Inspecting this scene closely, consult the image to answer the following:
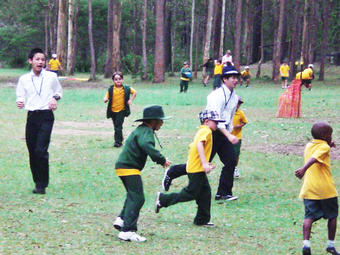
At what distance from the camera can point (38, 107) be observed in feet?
33.1

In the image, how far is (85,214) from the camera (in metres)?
8.84

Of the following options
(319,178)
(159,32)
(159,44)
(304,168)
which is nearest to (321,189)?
(319,178)

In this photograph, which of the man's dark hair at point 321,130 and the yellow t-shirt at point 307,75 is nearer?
the man's dark hair at point 321,130

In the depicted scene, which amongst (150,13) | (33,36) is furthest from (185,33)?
(33,36)

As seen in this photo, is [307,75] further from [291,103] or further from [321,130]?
[321,130]

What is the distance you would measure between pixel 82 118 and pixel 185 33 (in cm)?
6159

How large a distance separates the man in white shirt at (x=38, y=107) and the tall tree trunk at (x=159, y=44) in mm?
34585

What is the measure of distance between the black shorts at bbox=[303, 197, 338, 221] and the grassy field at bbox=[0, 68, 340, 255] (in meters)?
0.54

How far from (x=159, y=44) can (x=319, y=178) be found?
1524 inches

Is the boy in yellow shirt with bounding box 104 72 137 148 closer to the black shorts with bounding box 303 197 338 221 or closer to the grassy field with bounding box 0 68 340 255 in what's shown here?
the grassy field with bounding box 0 68 340 255

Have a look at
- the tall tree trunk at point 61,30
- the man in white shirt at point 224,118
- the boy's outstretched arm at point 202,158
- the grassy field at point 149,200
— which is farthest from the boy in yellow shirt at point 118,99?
the tall tree trunk at point 61,30

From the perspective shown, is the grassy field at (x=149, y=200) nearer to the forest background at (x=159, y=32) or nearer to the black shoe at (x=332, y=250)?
the black shoe at (x=332, y=250)

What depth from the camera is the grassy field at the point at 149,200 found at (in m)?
7.39

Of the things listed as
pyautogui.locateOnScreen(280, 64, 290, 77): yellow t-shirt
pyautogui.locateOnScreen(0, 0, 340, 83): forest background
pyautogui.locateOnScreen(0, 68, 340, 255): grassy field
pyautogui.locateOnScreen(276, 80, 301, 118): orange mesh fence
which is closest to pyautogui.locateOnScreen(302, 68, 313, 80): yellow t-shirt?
pyautogui.locateOnScreen(280, 64, 290, 77): yellow t-shirt
